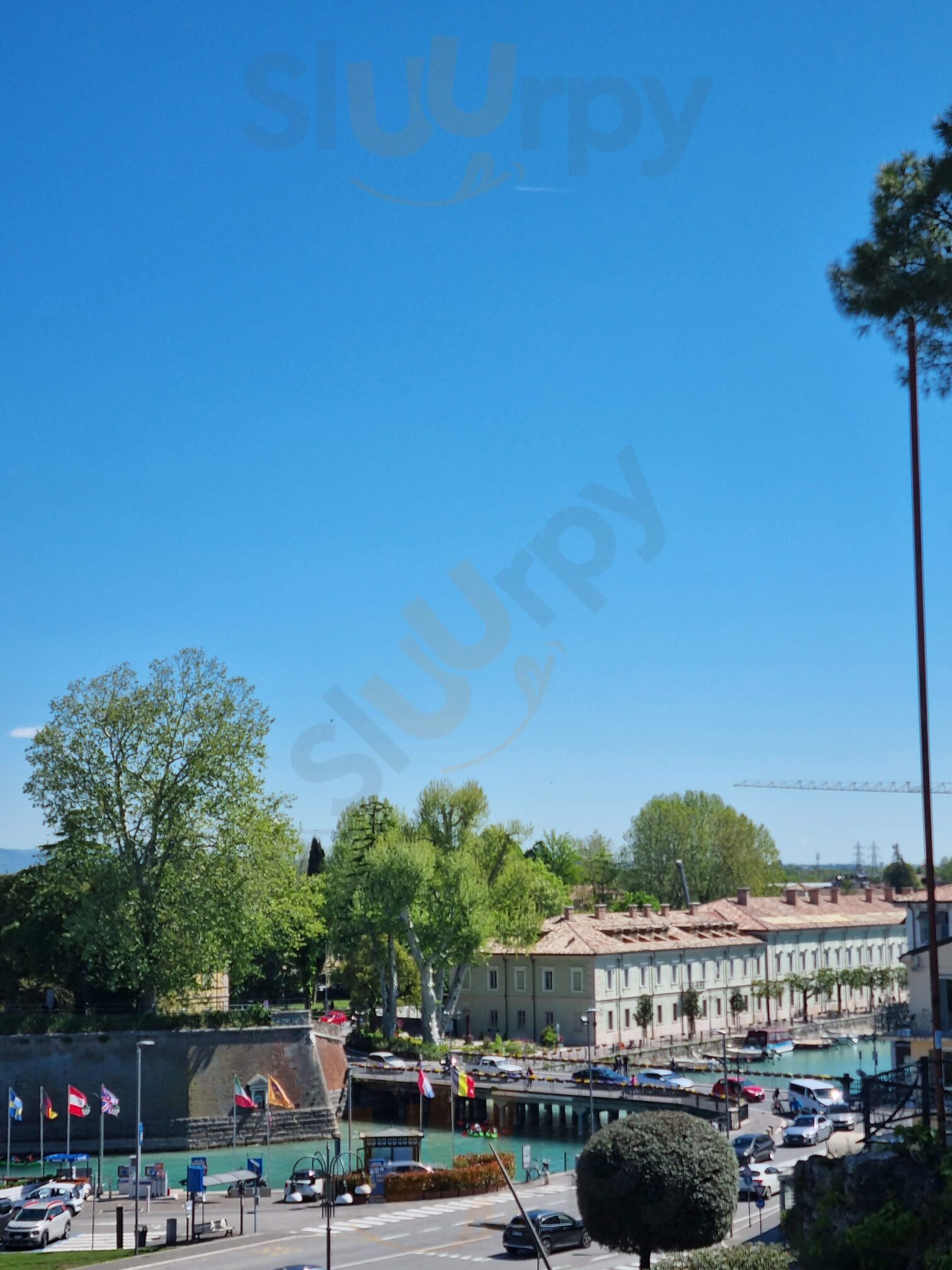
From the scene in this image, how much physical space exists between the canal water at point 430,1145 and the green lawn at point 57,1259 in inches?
469

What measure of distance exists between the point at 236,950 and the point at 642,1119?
31.5 m

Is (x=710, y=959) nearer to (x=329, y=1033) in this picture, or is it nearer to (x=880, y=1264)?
(x=329, y=1033)

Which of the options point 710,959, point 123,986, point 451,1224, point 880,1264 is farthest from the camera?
point 710,959

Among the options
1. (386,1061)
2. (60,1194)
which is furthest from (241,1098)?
(386,1061)

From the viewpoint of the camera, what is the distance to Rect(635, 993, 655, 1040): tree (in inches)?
3167

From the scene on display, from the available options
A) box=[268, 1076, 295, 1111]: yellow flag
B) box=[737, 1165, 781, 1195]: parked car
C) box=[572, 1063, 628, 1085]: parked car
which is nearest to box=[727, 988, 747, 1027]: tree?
box=[572, 1063, 628, 1085]: parked car

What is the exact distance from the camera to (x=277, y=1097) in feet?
186

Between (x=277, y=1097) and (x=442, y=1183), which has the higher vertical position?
(x=277, y=1097)

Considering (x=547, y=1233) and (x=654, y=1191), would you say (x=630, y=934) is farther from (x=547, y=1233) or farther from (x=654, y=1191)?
(x=654, y=1191)

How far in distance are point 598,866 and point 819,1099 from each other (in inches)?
2969

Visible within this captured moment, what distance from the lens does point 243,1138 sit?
182 ft

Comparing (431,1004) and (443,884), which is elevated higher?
(443,884)

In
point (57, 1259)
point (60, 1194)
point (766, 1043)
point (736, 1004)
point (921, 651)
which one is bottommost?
point (766, 1043)

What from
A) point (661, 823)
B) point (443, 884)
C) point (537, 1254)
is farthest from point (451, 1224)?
point (661, 823)
